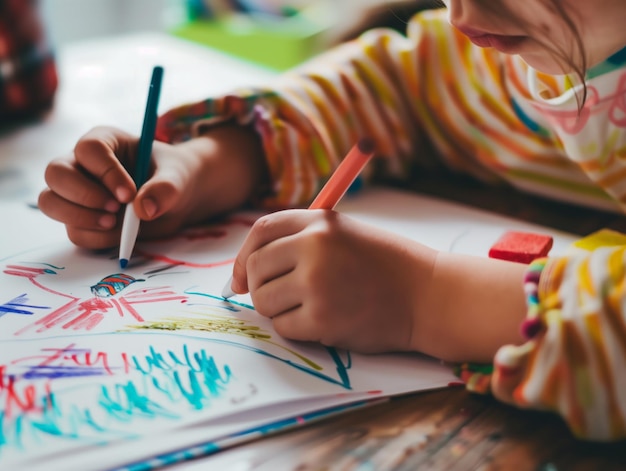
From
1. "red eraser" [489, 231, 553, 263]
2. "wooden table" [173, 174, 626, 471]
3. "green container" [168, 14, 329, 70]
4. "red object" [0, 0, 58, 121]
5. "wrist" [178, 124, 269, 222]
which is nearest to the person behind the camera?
"wooden table" [173, 174, 626, 471]

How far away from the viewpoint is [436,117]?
63 centimetres

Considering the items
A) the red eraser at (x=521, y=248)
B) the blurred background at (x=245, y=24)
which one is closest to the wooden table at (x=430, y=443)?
the red eraser at (x=521, y=248)

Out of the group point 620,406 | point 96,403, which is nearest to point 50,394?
point 96,403

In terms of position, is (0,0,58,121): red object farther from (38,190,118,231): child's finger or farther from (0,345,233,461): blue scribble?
(0,345,233,461): blue scribble

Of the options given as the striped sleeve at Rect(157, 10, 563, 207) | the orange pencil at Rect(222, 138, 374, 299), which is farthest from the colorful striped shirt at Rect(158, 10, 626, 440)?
the orange pencil at Rect(222, 138, 374, 299)

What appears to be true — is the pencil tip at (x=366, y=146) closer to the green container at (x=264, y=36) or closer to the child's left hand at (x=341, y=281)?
the child's left hand at (x=341, y=281)

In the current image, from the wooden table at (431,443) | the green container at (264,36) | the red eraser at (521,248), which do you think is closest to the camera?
the wooden table at (431,443)

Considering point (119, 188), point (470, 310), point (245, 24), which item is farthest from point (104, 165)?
point (245, 24)

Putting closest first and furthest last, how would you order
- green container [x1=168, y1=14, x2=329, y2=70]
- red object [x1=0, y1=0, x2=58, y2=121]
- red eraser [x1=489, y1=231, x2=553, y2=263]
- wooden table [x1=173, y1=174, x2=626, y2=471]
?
1. wooden table [x1=173, y1=174, x2=626, y2=471]
2. red eraser [x1=489, y1=231, x2=553, y2=263]
3. red object [x1=0, y1=0, x2=58, y2=121]
4. green container [x1=168, y1=14, x2=329, y2=70]

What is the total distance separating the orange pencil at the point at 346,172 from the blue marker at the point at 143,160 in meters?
0.09

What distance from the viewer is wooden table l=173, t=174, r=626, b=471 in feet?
0.97

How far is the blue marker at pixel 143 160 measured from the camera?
17.7 inches

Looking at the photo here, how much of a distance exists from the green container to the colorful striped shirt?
653mm

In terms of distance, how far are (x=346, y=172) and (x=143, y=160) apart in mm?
169
